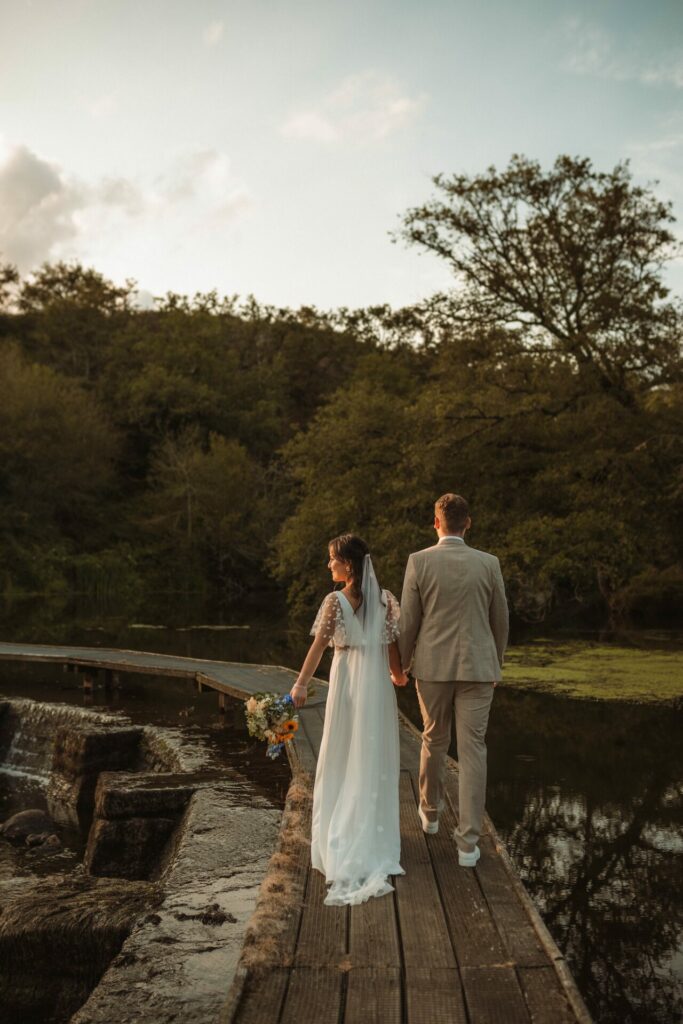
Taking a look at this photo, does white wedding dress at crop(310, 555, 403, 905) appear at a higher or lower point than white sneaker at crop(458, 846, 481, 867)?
higher

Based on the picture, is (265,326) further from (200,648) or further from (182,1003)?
(182,1003)

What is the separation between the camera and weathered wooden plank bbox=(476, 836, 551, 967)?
4051 mm

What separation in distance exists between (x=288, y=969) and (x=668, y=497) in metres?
14.7

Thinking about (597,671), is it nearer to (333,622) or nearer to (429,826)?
(429,826)

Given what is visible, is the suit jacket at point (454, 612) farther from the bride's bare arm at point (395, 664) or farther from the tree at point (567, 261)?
the tree at point (567, 261)

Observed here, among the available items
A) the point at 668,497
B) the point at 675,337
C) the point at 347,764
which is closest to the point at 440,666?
the point at 347,764

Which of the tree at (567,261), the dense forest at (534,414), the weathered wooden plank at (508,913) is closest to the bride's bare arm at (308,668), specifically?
the weathered wooden plank at (508,913)

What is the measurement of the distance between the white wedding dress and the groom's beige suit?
7.0 inches

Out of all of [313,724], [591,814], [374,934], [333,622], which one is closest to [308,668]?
[333,622]

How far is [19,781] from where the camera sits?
12.3m

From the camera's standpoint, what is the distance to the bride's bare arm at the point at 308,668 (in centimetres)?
517

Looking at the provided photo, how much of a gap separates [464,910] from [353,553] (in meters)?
1.81

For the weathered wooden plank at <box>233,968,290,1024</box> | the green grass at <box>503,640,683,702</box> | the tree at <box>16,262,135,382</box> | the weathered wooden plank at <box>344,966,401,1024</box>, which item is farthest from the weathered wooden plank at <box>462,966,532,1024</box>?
the tree at <box>16,262,135,382</box>

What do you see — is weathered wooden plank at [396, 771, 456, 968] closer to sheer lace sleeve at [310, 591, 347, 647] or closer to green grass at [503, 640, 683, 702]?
sheer lace sleeve at [310, 591, 347, 647]
